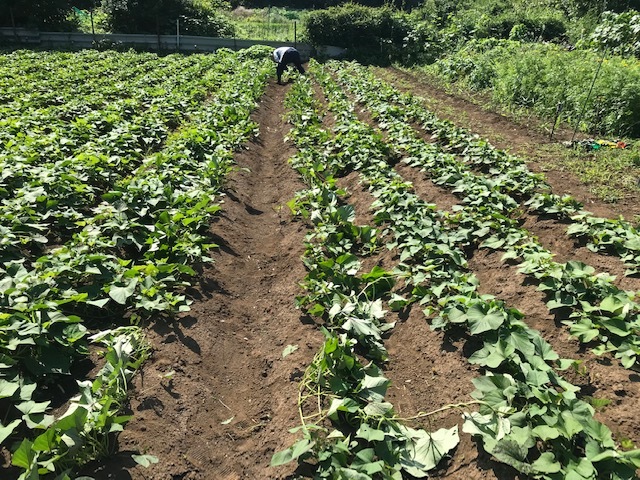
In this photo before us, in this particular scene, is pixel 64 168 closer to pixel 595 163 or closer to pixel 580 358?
pixel 580 358

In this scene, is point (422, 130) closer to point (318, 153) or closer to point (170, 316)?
point (318, 153)

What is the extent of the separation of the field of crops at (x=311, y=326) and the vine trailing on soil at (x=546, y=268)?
3cm

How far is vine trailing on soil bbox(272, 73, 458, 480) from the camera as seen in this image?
2746 millimetres

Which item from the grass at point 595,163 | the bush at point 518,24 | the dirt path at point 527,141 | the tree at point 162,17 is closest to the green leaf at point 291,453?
the dirt path at point 527,141

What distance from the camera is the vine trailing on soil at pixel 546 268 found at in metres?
3.47

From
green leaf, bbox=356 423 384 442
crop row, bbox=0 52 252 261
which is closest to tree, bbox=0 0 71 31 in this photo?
crop row, bbox=0 52 252 261

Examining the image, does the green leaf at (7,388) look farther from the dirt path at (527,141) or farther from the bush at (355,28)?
the bush at (355,28)

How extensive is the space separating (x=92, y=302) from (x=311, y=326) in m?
1.94

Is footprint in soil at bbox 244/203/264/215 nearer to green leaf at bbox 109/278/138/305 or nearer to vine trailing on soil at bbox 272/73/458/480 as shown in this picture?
vine trailing on soil at bbox 272/73/458/480

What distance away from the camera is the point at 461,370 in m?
3.58

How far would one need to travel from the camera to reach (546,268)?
420 cm

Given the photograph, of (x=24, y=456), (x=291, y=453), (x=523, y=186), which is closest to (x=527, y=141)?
(x=523, y=186)

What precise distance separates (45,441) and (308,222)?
13.9 feet

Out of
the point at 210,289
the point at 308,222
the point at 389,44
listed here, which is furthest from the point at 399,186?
the point at 389,44
